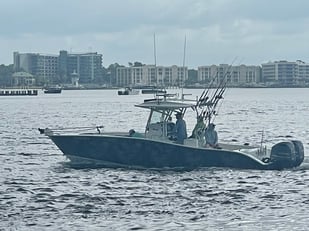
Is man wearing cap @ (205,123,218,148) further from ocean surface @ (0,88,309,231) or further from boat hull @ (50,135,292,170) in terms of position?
ocean surface @ (0,88,309,231)

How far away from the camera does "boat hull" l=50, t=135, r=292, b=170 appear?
113 feet

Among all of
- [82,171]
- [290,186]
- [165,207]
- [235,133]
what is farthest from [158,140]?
[235,133]

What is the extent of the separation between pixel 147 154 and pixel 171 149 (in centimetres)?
120

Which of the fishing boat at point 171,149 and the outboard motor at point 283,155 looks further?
the fishing boat at point 171,149

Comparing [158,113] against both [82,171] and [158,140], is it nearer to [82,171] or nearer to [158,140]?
[158,140]

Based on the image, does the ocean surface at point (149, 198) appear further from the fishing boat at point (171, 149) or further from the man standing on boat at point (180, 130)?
the man standing on boat at point (180, 130)

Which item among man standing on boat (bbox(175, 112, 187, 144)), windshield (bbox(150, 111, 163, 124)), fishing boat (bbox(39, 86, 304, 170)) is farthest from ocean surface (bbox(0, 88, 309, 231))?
windshield (bbox(150, 111, 163, 124))

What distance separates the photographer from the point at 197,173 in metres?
34.4

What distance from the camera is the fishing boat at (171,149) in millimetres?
34625

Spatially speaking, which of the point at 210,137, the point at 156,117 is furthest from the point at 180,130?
the point at 156,117

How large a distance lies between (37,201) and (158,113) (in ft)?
30.4

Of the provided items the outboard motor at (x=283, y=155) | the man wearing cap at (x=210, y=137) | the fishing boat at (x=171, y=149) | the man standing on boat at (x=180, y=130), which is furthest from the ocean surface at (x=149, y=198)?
the man standing on boat at (x=180, y=130)

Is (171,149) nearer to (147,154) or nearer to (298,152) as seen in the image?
(147,154)

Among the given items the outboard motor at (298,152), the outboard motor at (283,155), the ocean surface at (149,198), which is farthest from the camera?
the outboard motor at (298,152)
